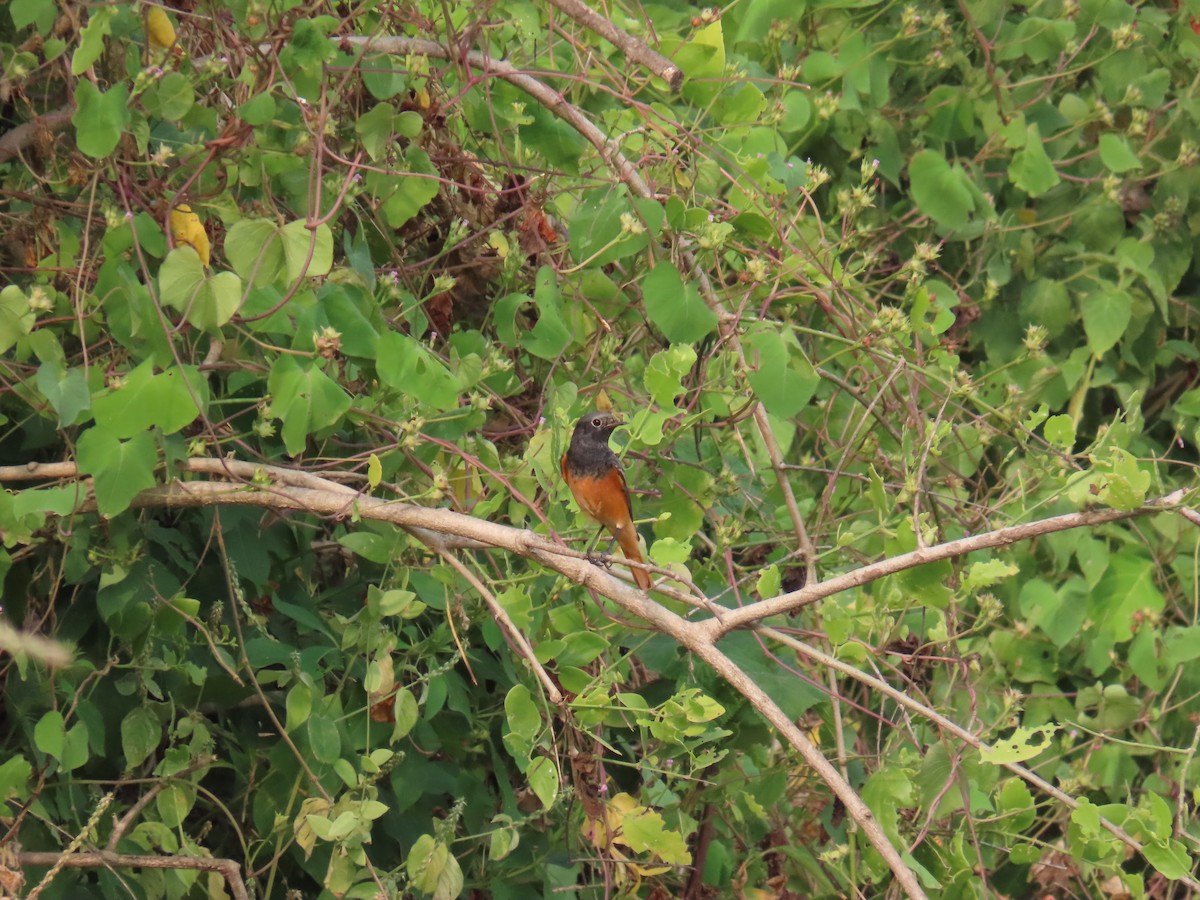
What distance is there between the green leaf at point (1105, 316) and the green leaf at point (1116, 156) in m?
0.45

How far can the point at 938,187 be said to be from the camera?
5.08m

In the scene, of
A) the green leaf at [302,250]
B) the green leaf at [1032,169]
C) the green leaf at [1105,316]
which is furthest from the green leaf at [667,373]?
the green leaf at [1105,316]

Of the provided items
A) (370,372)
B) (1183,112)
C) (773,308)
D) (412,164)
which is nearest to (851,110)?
(1183,112)

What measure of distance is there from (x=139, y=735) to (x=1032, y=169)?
3.55m

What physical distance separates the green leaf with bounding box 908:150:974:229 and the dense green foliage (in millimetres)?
455

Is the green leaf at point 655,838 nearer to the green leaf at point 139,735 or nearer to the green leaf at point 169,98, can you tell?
the green leaf at point 139,735

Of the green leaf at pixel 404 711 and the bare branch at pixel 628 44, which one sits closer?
the bare branch at pixel 628 44

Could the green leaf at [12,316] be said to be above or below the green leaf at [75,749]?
above

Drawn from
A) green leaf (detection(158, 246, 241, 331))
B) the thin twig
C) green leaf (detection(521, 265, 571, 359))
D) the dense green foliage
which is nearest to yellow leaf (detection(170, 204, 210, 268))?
the dense green foliage

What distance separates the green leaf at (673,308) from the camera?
3.39m

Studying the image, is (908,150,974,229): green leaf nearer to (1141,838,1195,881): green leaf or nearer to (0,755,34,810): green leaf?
(1141,838,1195,881): green leaf

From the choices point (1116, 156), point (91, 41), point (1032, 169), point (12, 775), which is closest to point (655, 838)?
point (12, 775)

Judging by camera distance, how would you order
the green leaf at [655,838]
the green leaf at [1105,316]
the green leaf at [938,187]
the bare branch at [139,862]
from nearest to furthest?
the bare branch at [139,862] → the green leaf at [655,838] → the green leaf at [938,187] → the green leaf at [1105,316]

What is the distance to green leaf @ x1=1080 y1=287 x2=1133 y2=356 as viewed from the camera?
541 centimetres
